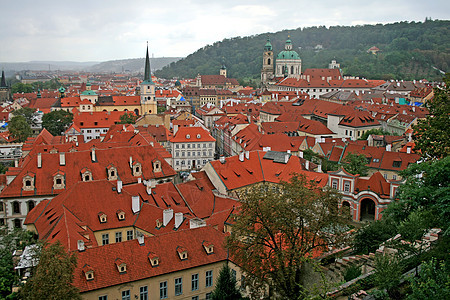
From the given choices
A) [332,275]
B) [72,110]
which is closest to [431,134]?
[332,275]

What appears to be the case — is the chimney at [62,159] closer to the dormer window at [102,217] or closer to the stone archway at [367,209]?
the dormer window at [102,217]

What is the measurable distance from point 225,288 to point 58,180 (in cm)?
2157

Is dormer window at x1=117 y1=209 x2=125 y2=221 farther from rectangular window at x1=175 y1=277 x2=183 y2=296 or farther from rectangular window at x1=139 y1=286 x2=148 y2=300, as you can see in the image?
rectangular window at x1=139 y1=286 x2=148 y2=300

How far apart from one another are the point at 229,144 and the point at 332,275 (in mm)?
48150

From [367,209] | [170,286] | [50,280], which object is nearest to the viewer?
[50,280]

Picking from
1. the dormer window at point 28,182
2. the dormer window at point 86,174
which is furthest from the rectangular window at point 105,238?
the dormer window at point 28,182

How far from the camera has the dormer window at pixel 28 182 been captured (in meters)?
39.5

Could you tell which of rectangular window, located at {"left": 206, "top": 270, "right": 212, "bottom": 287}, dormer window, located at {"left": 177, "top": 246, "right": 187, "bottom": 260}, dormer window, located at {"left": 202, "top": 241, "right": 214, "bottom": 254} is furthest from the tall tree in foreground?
rectangular window, located at {"left": 206, "top": 270, "right": 212, "bottom": 287}

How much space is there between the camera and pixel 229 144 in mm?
73500

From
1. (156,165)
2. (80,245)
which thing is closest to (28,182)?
(156,165)

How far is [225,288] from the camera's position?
2569 centimetres

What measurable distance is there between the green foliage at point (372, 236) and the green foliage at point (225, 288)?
8.46m

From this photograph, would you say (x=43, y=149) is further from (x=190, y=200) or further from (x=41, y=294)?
(x=41, y=294)

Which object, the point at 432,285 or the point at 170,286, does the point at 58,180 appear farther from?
the point at 432,285
